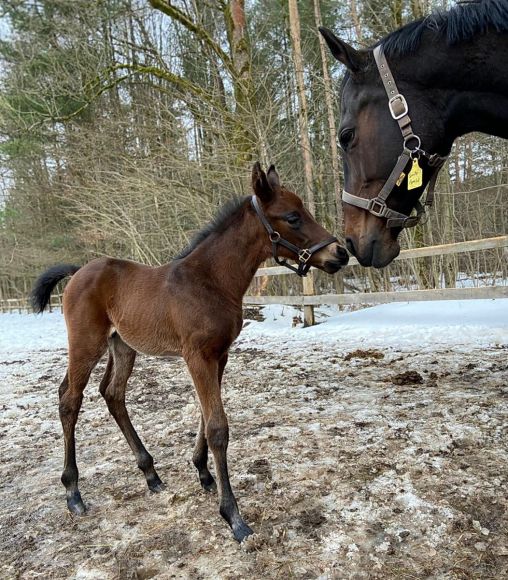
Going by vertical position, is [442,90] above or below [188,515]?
above

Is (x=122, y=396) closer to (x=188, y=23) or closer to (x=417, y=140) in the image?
(x=417, y=140)

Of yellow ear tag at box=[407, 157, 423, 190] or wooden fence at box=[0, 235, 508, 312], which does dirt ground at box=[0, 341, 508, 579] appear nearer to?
wooden fence at box=[0, 235, 508, 312]

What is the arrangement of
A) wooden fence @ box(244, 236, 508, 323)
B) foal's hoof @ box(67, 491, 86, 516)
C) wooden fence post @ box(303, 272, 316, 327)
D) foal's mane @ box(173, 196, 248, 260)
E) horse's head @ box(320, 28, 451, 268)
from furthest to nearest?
wooden fence post @ box(303, 272, 316, 327) < wooden fence @ box(244, 236, 508, 323) < foal's mane @ box(173, 196, 248, 260) < foal's hoof @ box(67, 491, 86, 516) < horse's head @ box(320, 28, 451, 268)

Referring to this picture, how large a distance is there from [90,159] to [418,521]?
1104cm

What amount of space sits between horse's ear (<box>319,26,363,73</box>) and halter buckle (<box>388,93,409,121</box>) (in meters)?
0.24

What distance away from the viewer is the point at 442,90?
5.60ft

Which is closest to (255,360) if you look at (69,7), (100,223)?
(100,223)

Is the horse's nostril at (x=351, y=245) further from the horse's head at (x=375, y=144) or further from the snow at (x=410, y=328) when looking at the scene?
the snow at (x=410, y=328)

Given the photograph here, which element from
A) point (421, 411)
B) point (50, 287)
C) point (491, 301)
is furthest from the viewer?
point (491, 301)

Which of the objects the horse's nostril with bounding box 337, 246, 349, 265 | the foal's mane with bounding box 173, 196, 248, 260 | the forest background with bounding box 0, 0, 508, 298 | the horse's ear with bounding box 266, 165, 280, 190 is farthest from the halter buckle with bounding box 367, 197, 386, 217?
the forest background with bounding box 0, 0, 508, 298

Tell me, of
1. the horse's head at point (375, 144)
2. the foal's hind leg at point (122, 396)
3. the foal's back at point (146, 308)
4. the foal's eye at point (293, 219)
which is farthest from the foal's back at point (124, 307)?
the horse's head at point (375, 144)

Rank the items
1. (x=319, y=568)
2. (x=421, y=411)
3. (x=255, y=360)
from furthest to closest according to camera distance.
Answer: (x=255, y=360), (x=421, y=411), (x=319, y=568)

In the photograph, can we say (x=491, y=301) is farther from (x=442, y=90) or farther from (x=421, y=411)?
(x=442, y=90)

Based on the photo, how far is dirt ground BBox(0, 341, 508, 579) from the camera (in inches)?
64.6
